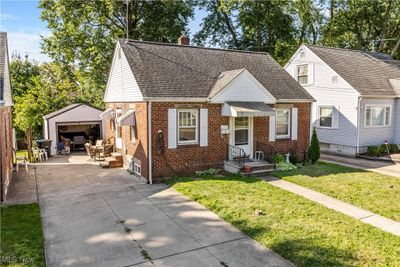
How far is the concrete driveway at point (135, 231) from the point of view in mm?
6738

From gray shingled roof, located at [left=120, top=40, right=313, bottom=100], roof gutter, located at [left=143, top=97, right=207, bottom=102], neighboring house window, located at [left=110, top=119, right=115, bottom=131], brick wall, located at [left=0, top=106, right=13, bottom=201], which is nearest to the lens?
brick wall, located at [left=0, top=106, right=13, bottom=201]

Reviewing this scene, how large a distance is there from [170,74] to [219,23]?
2168 centimetres

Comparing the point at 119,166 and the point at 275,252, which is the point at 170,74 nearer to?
the point at 119,166

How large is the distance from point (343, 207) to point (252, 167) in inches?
185

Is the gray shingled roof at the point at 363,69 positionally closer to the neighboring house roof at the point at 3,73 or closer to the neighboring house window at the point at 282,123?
the neighboring house window at the point at 282,123

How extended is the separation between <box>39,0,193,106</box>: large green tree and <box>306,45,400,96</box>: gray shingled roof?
1252 cm

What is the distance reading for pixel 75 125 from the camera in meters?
23.1

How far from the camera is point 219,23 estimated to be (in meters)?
33.9

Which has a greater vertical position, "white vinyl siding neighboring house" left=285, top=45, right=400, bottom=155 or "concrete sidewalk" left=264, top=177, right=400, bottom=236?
"white vinyl siding neighboring house" left=285, top=45, right=400, bottom=155

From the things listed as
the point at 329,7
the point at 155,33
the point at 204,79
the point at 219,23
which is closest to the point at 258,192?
the point at 204,79

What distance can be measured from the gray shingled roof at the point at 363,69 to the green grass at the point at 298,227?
38.9 ft

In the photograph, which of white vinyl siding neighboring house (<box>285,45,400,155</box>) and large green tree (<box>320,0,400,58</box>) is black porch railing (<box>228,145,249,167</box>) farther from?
large green tree (<box>320,0,400,58</box>)

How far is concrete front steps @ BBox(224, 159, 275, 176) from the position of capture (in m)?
13.9

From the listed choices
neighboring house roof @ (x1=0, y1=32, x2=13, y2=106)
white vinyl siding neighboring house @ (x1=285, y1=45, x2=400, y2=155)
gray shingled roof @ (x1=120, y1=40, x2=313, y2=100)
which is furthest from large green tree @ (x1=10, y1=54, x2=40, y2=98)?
white vinyl siding neighboring house @ (x1=285, y1=45, x2=400, y2=155)
